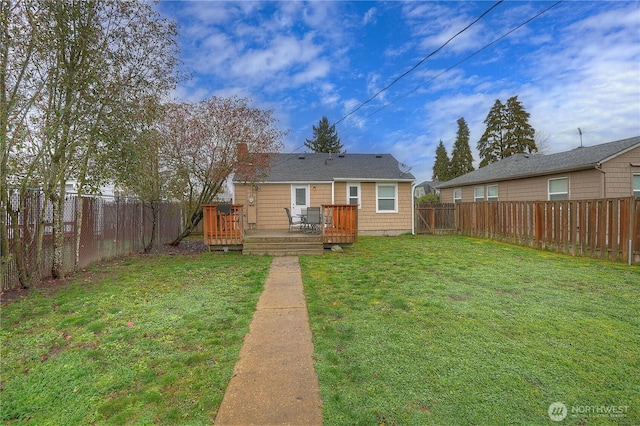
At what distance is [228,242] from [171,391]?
23.2ft

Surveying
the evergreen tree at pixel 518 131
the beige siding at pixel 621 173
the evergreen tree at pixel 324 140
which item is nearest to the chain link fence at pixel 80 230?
the beige siding at pixel 621 173

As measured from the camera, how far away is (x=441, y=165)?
117ft

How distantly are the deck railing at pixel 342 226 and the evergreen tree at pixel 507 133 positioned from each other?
28.7m

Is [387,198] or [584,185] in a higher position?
[584,185]

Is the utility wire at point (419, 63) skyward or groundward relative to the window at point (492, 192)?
skyward

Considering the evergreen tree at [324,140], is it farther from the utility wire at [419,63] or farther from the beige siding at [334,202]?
the utility wire at [419,63]

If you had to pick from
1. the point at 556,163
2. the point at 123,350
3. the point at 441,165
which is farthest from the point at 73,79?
the point at 441,165

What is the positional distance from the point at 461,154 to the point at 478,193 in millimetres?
19958

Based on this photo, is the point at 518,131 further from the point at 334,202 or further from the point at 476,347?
the point at 476,347

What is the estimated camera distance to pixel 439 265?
663 centimetres

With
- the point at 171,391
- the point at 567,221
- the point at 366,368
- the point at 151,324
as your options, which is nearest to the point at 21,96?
the point at 151,324

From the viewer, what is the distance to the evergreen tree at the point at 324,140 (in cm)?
3569

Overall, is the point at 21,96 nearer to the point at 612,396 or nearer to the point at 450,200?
the point at 612,396

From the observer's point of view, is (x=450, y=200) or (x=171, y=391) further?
(x=450, y=200)
